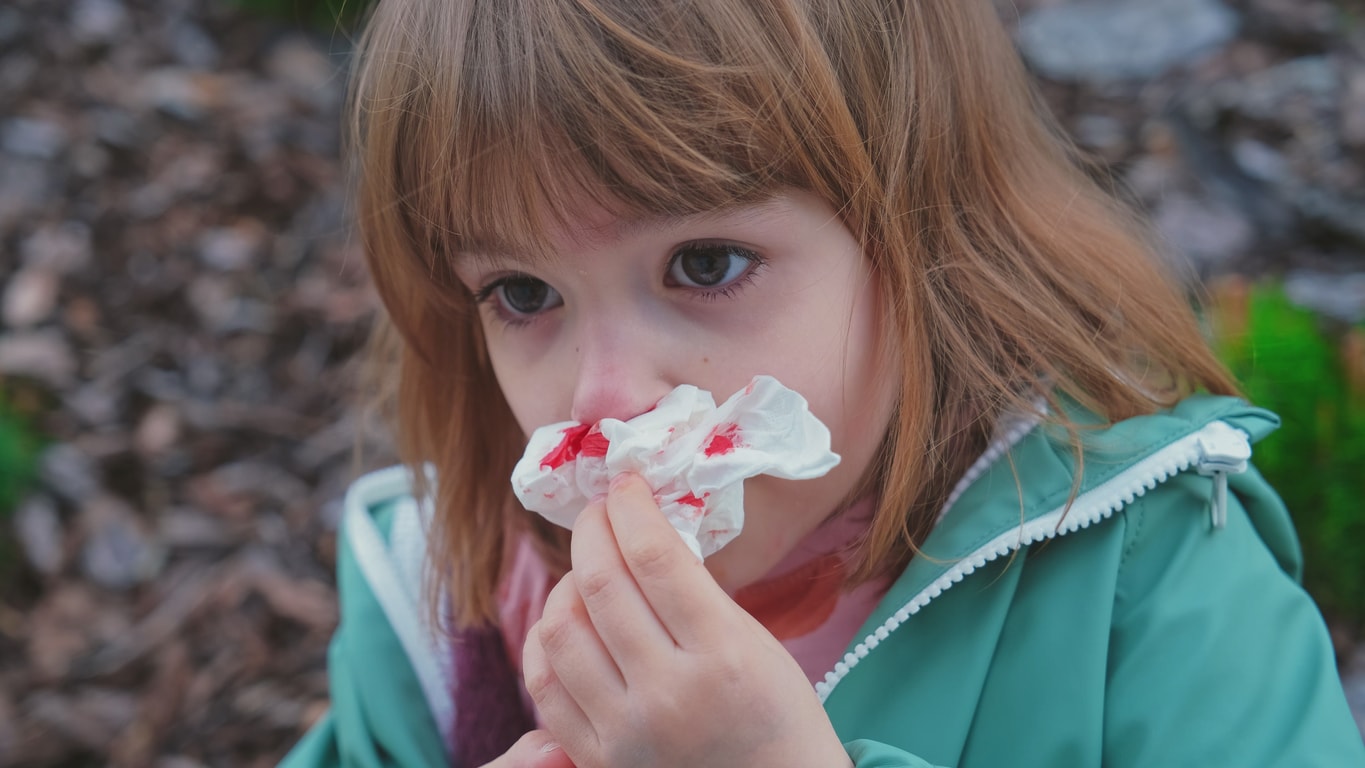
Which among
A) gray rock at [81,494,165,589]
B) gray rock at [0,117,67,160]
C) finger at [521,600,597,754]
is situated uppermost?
gray rock at [0,117,67,160]

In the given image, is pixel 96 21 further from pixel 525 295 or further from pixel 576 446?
pixel 576 446

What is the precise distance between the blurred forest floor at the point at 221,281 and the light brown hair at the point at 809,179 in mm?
1144

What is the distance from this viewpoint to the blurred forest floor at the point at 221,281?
2688mm

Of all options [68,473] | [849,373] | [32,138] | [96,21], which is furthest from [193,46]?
[849,373]

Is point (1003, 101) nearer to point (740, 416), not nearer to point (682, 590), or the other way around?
point (740, 416)

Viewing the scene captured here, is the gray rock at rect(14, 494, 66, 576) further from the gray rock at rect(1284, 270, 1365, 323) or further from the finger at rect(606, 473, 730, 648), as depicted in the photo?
the gray rock at rect(1284, 270, 1365, 323)

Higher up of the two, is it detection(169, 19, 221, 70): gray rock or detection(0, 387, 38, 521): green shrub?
detection(169, 19, 221, 70): gray rock

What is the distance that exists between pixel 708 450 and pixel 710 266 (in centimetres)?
23

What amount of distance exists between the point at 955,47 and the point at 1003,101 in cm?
18

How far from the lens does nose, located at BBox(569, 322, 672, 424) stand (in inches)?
51.1

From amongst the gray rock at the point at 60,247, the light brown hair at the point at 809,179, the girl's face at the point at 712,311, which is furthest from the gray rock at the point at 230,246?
the girl's face at the point at 712,311

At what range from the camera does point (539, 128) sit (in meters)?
1.23

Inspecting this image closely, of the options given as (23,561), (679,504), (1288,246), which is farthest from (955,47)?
(23,561)

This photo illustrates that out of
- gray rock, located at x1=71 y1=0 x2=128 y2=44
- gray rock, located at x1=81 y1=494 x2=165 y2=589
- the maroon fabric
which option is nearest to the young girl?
the maroon fabric
